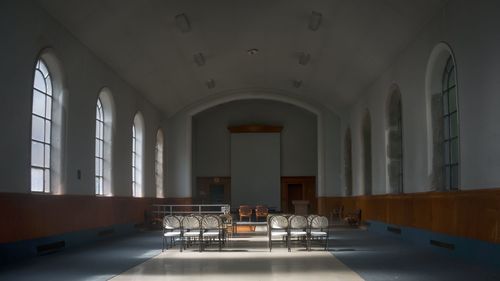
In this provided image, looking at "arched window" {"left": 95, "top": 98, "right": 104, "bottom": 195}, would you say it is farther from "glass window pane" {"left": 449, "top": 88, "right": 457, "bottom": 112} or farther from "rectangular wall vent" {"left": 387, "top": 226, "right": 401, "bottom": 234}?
"glass window pane" {"left": 449, "top": 88, "right": 457, "bottom": 112}

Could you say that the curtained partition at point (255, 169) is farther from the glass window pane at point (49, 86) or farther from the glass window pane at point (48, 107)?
the glass window pane at point (49, 86)

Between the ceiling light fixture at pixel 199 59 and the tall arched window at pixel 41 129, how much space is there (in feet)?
22.3

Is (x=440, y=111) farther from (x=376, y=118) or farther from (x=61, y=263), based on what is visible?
(x=61, y=263)

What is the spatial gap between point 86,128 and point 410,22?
25.9ft

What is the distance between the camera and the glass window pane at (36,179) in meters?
12.0

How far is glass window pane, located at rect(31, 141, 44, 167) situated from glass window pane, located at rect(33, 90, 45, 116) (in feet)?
2.12

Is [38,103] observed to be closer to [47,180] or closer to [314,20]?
[47,180]

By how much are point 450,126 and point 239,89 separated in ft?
47.0

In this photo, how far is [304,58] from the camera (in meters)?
19.8

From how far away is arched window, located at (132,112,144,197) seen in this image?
20.8 meters

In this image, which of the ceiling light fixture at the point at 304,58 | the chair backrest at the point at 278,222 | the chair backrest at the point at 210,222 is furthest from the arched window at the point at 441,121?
the ceiling light fixture at the point at 304,58

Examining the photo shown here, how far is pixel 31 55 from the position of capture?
36.7 feet

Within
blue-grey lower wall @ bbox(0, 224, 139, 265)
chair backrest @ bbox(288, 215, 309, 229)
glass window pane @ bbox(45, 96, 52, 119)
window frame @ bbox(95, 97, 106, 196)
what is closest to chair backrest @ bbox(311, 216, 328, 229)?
chair backrest @ bbox(288, 215, 309, 229)

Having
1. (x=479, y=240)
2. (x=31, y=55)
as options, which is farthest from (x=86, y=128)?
(x=479, y=240)
